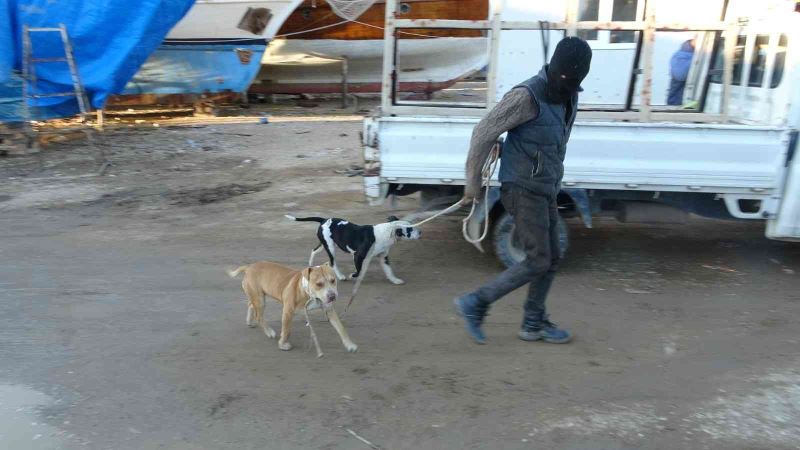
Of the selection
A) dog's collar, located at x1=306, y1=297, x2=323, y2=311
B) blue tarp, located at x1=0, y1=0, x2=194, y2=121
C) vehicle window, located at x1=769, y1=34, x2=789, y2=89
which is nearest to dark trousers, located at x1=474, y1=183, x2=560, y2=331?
dog's collar, located at x1=306, y1=297, x2=323, y2=311

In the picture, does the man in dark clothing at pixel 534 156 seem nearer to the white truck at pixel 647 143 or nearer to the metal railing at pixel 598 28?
the white truck at pixel 647 143

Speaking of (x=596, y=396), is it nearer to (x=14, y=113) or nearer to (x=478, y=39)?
(x=14, y=113)

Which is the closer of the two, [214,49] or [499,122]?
[499,122]

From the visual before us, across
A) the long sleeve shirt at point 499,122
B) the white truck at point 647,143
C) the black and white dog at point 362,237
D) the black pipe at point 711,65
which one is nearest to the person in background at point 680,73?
the black pipe at point 711,65

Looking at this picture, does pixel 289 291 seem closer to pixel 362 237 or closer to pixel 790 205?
pixel 362 237

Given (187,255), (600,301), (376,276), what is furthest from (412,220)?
(187,255)

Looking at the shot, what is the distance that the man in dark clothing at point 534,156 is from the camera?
3633 millimetres

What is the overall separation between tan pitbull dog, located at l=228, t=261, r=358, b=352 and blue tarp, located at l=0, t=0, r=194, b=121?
7.61 m

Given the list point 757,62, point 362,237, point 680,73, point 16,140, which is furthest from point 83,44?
point 757,62

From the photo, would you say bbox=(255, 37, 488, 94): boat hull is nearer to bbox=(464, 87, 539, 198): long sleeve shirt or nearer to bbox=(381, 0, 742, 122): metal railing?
bbox=(381, 0, 742, 122): metal railing

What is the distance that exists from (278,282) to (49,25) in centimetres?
836

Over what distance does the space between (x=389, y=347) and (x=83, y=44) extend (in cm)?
871

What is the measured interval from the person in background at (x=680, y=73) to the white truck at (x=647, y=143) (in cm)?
87

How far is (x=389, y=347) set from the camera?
4211 mm
